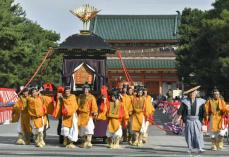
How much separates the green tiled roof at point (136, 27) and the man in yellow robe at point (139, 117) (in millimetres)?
55878

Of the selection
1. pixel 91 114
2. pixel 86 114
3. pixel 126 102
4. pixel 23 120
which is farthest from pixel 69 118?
pixel 126 102

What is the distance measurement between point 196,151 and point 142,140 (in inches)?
128

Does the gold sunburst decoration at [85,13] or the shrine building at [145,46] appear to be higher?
the shrine building at [145,46]

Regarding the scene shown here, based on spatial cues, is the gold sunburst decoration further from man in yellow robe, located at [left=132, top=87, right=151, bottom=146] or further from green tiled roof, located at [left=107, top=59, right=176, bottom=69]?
green tiled roof, located at [left=107, top=59, right=176, bottom=69]

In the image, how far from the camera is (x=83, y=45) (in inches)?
775

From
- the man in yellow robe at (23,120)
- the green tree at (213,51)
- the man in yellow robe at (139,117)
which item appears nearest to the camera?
the man in yellow robe at (23,120)

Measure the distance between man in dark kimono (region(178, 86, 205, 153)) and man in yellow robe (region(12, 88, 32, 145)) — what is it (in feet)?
15.4

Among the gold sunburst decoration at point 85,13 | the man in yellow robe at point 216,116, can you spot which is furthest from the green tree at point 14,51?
the man in yellow robe at point 216,116

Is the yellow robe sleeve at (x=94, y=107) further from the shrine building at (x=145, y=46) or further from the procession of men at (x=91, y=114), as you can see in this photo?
the shrine building at (x=145, y=46)

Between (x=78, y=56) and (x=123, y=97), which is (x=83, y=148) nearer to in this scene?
(x=123, y=97)

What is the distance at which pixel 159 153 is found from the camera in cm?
1532

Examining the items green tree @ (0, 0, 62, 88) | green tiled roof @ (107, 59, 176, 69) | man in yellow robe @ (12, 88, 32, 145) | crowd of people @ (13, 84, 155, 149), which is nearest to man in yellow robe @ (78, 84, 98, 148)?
crowd of people @ (13, 84, 155, 149)

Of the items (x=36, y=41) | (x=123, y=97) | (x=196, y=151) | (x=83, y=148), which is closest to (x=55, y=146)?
(x=83, y=148)

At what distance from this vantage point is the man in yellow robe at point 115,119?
54.7ft
